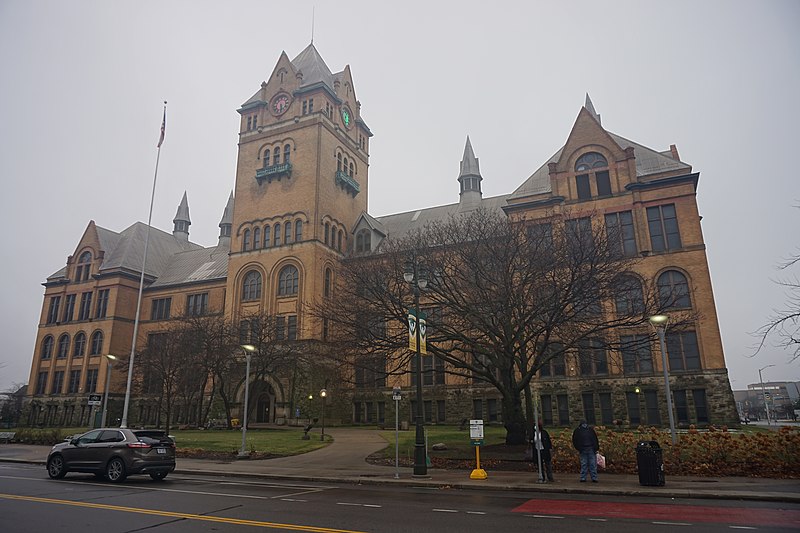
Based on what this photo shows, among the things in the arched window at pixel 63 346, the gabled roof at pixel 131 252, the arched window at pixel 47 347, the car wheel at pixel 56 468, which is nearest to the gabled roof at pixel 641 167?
the car wheel at pixel 56 468

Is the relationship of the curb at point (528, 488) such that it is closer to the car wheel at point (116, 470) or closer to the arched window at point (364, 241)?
the car wheel at point (116, 470)

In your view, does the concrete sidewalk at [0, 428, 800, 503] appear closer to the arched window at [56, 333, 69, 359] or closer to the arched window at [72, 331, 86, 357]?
the arched window at [72, 331, 86, 357]

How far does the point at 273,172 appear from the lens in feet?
183

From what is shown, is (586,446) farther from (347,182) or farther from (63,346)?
(63,346)

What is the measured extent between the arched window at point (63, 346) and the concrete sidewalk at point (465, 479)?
148 feet


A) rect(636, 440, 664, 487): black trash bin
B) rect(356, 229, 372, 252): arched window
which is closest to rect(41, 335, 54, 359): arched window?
rect(356, 229, 372, 252): arched window

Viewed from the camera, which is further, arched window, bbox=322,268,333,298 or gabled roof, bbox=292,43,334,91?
gabled roof, bbox=292,43,334,91

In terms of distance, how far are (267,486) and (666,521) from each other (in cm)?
1113

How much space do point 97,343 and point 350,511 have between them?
205 ft

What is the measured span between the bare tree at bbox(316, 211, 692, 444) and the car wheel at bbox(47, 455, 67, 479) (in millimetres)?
11370

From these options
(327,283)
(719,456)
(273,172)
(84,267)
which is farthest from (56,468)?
(84,267)

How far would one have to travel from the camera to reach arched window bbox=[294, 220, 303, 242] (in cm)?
5319

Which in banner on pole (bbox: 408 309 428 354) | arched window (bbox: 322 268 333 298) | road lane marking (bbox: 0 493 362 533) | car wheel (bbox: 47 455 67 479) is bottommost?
road lane marking (bbox: 0 493 362 533)

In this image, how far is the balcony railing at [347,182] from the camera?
188 feet
